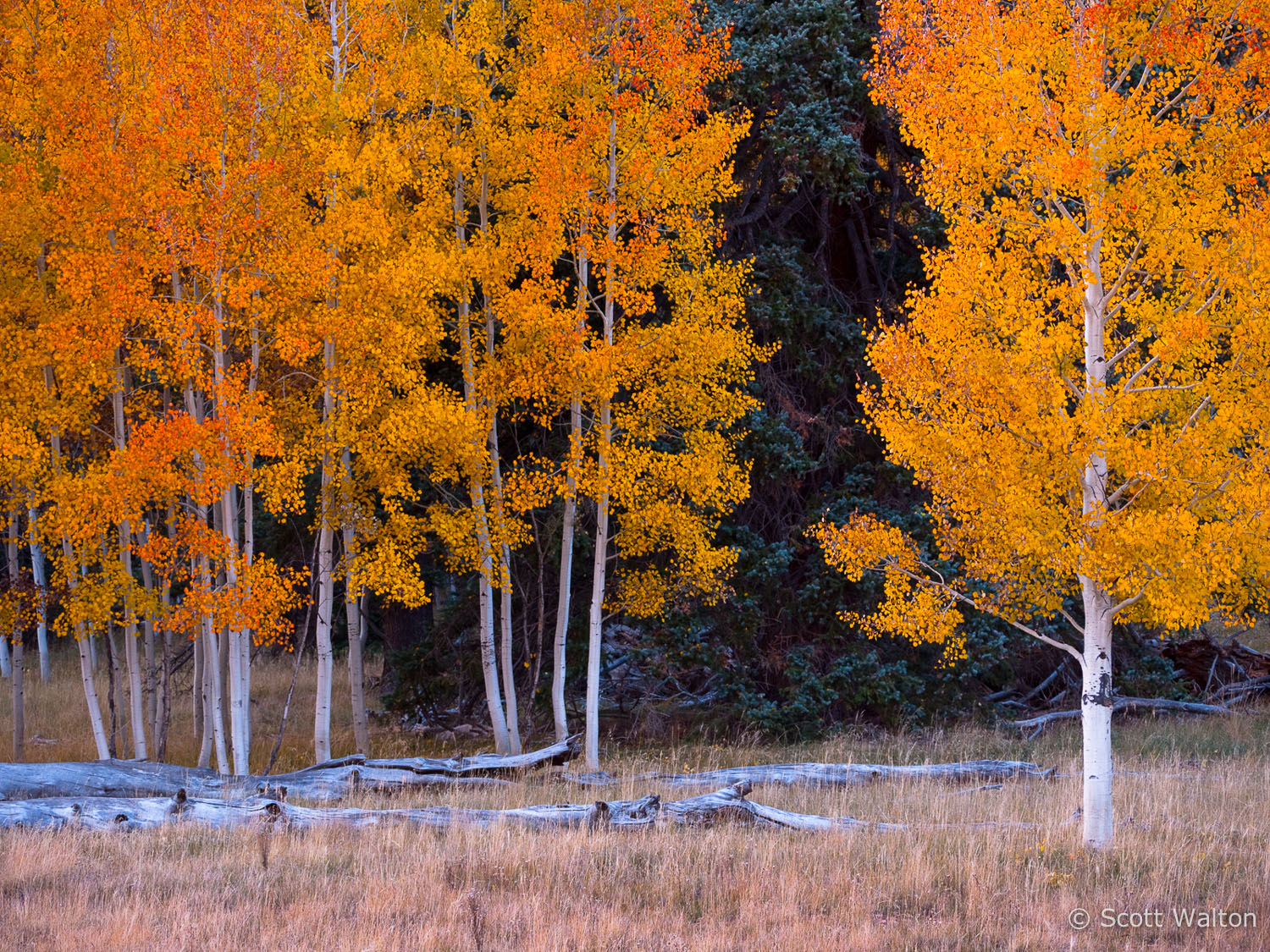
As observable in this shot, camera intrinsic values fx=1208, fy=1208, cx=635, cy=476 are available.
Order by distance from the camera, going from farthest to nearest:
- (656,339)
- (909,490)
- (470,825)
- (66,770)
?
(909,490) → (656,339) → (66,770) → (470,825)

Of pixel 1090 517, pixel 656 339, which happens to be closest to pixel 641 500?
pixel 656 339

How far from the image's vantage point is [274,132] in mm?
15836

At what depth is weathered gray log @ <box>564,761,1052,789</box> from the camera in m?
13.6

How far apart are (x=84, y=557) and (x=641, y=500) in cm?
717

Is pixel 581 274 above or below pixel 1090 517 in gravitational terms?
above

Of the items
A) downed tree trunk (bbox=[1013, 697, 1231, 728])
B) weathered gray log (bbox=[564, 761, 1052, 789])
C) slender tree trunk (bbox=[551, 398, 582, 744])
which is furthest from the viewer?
downed tree trunk (bbox=[1013, 697, 1231, 728])

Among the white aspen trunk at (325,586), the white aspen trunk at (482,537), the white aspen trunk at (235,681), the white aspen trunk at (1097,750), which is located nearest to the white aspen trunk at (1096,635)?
the white aspen trunk at (1097,750)

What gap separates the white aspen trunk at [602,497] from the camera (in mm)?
15266

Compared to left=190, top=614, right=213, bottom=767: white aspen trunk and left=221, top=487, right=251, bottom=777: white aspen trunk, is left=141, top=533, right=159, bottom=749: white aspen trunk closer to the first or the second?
left=190, top=614, right=213, bottom=767: white aspen trunk

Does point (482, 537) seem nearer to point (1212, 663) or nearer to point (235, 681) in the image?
point (235, 681)

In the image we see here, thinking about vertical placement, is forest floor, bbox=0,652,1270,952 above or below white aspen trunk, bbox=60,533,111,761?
below

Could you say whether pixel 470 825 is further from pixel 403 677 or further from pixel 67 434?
pixel 67 434

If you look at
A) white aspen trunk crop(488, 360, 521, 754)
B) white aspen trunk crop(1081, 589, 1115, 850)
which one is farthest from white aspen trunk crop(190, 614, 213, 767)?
white aspen trunk crop(1081, 589, 1115, 850)

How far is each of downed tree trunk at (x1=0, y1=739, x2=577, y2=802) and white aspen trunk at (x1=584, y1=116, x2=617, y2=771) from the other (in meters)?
1.14
